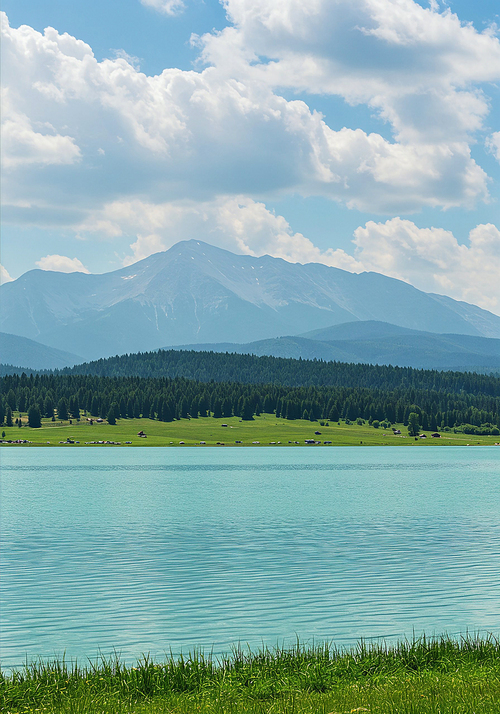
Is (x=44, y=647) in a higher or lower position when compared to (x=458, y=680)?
lower

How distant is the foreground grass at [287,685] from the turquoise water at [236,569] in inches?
230

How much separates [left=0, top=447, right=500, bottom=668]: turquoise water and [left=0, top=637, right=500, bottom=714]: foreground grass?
5.84 m

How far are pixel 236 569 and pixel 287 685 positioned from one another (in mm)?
23420

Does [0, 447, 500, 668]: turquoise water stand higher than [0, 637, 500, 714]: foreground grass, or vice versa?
[0, 637, 500, 714]: foreground grass

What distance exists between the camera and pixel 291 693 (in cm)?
1848

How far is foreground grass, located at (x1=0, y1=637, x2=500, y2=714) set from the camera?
16.7 metres

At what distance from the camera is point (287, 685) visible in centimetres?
1922

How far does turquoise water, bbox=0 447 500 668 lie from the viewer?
96.8ft

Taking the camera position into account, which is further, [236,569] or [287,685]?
[236,569]

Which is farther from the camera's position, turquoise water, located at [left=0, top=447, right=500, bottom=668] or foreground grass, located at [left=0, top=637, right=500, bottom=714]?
turquoise water, located at [left=0, top=447, right=500, bottom=668]

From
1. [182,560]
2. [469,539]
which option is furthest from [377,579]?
[469,539]

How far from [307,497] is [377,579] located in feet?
165

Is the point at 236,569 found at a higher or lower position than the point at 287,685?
lower

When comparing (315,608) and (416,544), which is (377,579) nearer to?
(315,608)
